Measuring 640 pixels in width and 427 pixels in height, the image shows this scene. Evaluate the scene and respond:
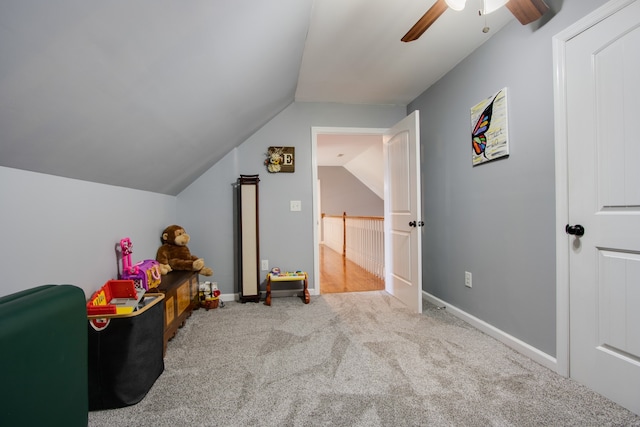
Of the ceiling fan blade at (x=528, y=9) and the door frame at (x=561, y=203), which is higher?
the ceiling fan blade at (x=528, y=9)

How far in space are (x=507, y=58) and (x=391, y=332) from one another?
207 centimetres

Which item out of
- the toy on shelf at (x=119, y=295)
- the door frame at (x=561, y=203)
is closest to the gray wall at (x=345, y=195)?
the door frame at (x=561, y=203)

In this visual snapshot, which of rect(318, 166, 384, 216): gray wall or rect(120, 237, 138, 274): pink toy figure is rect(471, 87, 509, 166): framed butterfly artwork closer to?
rect(120, 237, 138, 274): pink toy figure

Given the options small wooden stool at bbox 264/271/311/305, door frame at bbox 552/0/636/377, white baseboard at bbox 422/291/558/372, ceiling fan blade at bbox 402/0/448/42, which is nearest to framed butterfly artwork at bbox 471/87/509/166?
door frame at bbox 552/0/636/377

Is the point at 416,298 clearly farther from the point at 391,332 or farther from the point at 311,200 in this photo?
the point at 311,200

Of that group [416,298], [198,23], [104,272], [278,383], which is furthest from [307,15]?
[416,298]

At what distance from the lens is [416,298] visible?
2.49 metres

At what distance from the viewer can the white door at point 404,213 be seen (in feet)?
8.04

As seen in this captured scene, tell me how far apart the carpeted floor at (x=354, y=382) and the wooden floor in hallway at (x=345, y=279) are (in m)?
1.09

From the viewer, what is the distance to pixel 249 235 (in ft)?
9.09

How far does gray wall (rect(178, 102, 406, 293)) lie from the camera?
9.61ft

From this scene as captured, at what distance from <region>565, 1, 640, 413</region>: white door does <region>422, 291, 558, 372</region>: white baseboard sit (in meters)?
0.12

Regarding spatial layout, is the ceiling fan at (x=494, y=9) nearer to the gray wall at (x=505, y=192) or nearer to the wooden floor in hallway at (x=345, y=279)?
the gray wall at (x=505, y=192)

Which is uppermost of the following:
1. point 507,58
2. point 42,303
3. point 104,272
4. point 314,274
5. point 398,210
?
point 507,58
